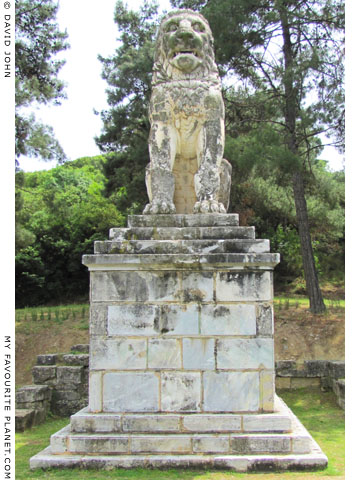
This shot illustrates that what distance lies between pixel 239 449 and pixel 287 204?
1441 cm

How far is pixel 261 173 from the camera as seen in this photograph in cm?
1251

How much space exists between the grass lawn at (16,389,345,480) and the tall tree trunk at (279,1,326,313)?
3.87 metres

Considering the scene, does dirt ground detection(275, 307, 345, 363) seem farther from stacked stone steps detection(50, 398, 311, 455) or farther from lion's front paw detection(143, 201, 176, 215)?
lion's front paw detection(143, 201, 176, 215)

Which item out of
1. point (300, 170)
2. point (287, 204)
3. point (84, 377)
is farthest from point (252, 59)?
point (84, 377)

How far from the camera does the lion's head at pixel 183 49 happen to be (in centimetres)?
509

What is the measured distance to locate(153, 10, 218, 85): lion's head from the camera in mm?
5086

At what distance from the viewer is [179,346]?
441 cm

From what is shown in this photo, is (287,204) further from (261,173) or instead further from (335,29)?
(335,29)

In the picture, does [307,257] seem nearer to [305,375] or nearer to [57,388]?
[305,375]

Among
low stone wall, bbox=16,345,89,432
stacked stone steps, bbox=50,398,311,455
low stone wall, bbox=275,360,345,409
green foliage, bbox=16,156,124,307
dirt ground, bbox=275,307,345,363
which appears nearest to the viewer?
A: stacked stone steps, bbox=50,398,311,455

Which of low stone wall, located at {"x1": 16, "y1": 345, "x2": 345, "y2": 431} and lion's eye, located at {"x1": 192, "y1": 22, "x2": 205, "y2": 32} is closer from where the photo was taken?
lion's eye, located at {"x1": 192, "y1": 22, "x2": 205, "y2": 32}

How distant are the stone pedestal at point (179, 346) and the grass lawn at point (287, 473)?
238 mm

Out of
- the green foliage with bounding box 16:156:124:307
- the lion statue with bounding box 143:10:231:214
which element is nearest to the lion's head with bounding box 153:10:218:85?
the lion statue with bounding box 143:10:231:214

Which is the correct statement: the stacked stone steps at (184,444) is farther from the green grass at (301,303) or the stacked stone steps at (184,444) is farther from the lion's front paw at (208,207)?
the green grass at (301,303)
